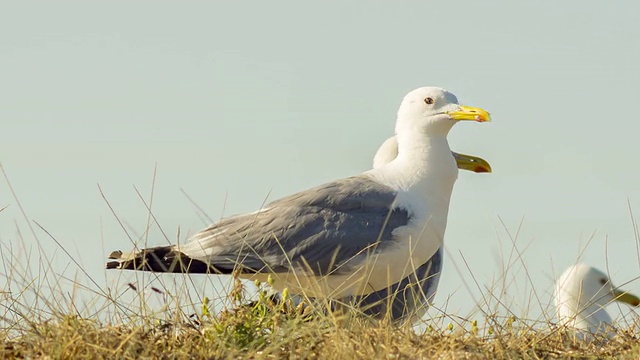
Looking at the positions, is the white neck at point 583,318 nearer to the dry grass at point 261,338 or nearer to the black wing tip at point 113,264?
the dry grass at point 261,338

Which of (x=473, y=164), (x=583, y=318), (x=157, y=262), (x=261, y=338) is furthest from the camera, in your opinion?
(x=473, y=164)

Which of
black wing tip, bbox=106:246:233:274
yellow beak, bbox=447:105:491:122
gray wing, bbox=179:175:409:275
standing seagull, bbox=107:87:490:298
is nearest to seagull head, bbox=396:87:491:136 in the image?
yellow beak, bbox=447:105:491:122

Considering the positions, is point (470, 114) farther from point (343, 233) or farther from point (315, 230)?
point (315, 230)

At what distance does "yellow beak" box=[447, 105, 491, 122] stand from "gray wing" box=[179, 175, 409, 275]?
777 millimetres

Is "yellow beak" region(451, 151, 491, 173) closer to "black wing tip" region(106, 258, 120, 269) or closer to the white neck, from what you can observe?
the white neck

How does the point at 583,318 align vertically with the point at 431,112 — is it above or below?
below

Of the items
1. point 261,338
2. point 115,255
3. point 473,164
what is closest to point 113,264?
point 115,255

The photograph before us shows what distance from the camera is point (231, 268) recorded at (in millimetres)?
7570

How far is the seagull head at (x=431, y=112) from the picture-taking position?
27.4 ft

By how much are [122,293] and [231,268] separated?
1517 mm

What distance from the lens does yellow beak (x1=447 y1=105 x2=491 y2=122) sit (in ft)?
26.8

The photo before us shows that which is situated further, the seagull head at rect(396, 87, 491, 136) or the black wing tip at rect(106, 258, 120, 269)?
the seagull head at rect(396, 87, 491, 136)

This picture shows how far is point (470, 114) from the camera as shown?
8266 mm

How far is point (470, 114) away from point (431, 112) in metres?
0.30
